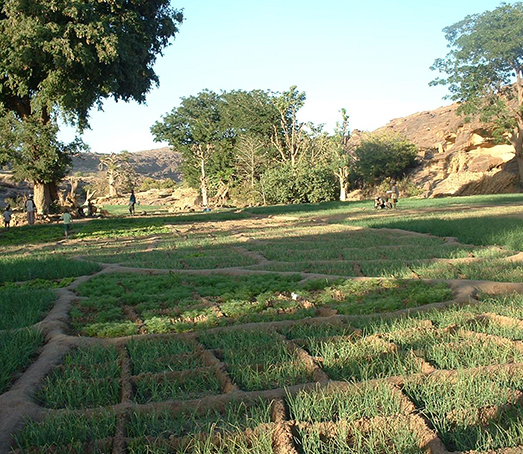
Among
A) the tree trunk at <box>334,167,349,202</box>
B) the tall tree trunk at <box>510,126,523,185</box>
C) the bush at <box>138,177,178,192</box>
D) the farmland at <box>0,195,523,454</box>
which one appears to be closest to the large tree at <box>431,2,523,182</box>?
the tall tree trunk at <box>510,126,523,185</box>

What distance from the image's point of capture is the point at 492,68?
32.3 metres

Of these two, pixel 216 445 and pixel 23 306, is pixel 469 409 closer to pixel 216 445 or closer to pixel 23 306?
pixel 216 445

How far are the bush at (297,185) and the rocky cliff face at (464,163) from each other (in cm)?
657

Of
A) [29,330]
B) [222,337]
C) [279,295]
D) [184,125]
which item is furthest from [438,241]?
[184,125]

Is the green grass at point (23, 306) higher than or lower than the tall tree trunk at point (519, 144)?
lower

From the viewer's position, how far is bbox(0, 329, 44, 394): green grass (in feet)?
9.23

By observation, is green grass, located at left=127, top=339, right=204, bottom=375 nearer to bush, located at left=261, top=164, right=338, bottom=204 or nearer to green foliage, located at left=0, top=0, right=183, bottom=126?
green foliage, located at left=0, top=0, right=183, bottom=126

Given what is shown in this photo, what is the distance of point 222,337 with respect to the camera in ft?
11.4

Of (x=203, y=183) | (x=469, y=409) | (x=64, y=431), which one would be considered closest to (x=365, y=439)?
(x=469, y=409)

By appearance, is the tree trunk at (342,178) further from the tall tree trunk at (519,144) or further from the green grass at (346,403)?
the green grass at (346,403)

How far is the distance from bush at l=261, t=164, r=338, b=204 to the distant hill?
5196cm

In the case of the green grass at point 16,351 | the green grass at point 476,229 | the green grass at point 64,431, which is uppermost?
the green grass at point 16,351

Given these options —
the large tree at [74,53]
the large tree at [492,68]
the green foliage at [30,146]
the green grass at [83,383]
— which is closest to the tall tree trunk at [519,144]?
the large tree at [492,68]

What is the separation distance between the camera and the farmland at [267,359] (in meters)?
2.07
